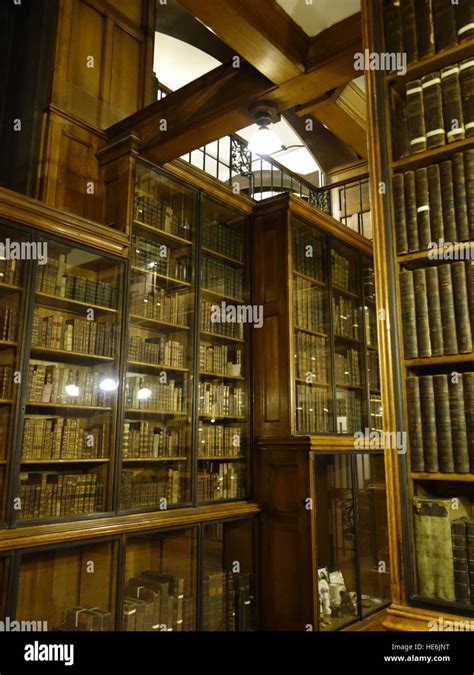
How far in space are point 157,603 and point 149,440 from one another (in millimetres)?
999

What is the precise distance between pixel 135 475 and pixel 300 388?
4.91ft

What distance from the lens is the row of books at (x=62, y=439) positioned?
2.88 meters

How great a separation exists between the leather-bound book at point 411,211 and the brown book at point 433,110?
5.1 inches

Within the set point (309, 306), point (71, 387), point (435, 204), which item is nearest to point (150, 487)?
point (71, 387)

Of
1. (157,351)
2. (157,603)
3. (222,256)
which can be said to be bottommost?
(157,603)

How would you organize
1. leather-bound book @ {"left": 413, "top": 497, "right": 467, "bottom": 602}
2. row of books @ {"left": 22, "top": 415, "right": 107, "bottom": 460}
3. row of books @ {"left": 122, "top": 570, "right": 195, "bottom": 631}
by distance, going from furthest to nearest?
row of books @ {"left": 122, "top": 570, "right": 195, "bottom": 631}, row of books @ {"left": 22, "top": 415, "right": 107, "bottom": 460}, leather-bound book @ {"left": 413, "top": 497, "right": 467, "bottom": 602}

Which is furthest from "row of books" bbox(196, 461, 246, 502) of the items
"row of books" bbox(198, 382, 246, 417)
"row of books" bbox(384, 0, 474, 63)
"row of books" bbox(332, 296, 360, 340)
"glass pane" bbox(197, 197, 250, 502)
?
"row of books" bbox(384, 0, 474, 63)

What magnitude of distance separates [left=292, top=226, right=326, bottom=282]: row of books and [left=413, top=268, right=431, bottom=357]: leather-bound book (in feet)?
8.34

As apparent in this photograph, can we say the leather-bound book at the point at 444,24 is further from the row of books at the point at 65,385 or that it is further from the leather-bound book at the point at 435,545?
the row of books at the point at 65,385

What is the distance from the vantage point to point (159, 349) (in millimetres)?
3697

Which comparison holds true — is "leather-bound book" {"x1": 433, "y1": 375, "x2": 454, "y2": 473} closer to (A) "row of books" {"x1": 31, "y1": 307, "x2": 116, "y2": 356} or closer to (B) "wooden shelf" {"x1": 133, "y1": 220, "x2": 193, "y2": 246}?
(A) "row of books" {"x1": 31, "y1": 307, "x2": 116, "y2": 356}

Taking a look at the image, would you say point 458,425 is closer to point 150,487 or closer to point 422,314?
point 422,314

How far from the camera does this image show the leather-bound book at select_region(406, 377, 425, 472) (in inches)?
70.6

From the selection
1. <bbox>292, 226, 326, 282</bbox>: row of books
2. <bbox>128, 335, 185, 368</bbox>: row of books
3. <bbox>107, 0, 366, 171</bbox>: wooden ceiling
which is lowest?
<bbox>128, 335, 185, 368</bbox>: row of books
